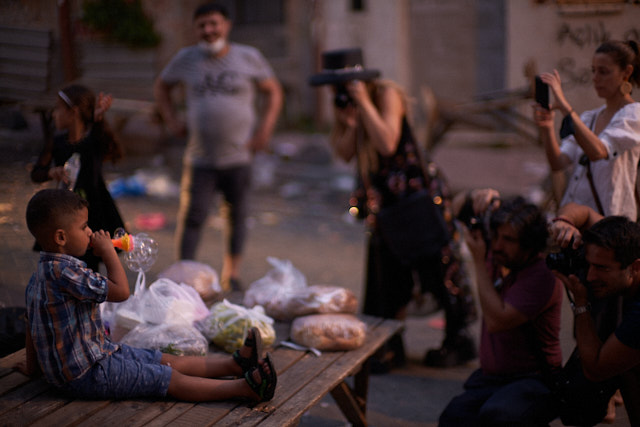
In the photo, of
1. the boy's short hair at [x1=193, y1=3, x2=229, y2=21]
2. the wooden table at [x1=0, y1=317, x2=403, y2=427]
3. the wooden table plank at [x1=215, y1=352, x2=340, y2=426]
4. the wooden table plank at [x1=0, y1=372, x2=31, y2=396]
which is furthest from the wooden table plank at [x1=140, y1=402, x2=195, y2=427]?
the boy's short hair at [x1=193, y1=3, x2=229, y2=21]

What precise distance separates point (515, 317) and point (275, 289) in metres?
1.24

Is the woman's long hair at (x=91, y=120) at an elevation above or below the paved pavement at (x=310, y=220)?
above

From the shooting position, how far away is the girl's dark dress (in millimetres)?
2979

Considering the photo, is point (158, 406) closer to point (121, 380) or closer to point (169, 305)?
point (121, 380)

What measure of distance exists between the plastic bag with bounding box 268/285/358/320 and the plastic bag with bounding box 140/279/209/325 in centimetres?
40

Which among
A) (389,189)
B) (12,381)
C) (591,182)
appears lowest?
(12,381)

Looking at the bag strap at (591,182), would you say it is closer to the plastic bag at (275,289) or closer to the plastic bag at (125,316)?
the plastic bag at (275,289)

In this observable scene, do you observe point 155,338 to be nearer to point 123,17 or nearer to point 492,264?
point 492,264

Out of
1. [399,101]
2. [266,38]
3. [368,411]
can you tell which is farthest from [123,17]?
[368,411]

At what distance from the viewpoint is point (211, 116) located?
477 centimetres

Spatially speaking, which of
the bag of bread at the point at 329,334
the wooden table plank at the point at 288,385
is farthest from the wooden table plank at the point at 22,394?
the bag of bread at the point at 329,334

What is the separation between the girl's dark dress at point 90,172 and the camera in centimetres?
298

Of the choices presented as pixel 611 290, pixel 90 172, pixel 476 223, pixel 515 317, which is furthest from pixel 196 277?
pixel 611 290

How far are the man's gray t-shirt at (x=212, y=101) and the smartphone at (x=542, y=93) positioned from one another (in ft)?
8.07
